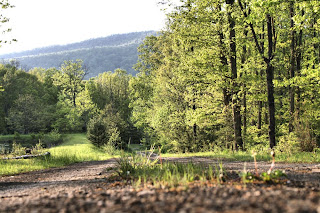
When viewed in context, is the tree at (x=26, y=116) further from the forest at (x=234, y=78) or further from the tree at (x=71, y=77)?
the forest at (x=234, y=78)

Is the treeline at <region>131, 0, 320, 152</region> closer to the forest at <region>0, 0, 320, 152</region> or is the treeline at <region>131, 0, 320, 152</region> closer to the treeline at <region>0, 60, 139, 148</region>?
the forest at <region>0, 0, 320, 152</region>

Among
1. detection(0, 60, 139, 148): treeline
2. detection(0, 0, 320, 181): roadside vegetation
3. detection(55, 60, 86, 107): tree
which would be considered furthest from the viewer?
detection(55, 60, 86, 107): tree

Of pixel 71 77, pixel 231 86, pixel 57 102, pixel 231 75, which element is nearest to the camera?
pixel 231 86

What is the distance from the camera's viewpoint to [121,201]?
2949mm

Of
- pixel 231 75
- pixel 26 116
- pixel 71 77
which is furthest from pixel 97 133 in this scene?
pixel 71 77

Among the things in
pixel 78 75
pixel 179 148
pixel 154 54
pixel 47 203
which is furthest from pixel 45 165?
pixel 78 75

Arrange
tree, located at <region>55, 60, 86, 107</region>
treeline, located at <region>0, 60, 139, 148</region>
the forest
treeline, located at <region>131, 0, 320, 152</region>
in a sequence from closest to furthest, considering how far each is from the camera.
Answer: treeline, located at <region>131, 0, 320, 152</region>, the forest, treeline, located at <region>0, 60, 139, 148</region>, tree, located at <region>55, 60, 86, 107</region>

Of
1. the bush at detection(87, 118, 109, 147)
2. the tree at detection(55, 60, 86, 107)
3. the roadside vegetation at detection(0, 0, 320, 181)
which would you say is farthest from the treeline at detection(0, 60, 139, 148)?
the roadside vegetation at detection(0, 0, 320, 181)

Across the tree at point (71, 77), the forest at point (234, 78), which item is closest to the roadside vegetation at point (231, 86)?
the forest at point (234, 78)

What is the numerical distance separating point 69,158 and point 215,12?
37.7 feet

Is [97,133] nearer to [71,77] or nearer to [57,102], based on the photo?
[57,102]

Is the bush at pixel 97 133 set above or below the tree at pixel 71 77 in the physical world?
below

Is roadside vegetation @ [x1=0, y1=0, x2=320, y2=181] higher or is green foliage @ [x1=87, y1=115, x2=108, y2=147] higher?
roadside vegetation @ [x1=0, y1=0, x2=320, y2=181]

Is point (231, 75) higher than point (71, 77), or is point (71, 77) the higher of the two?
point (71, 77)
